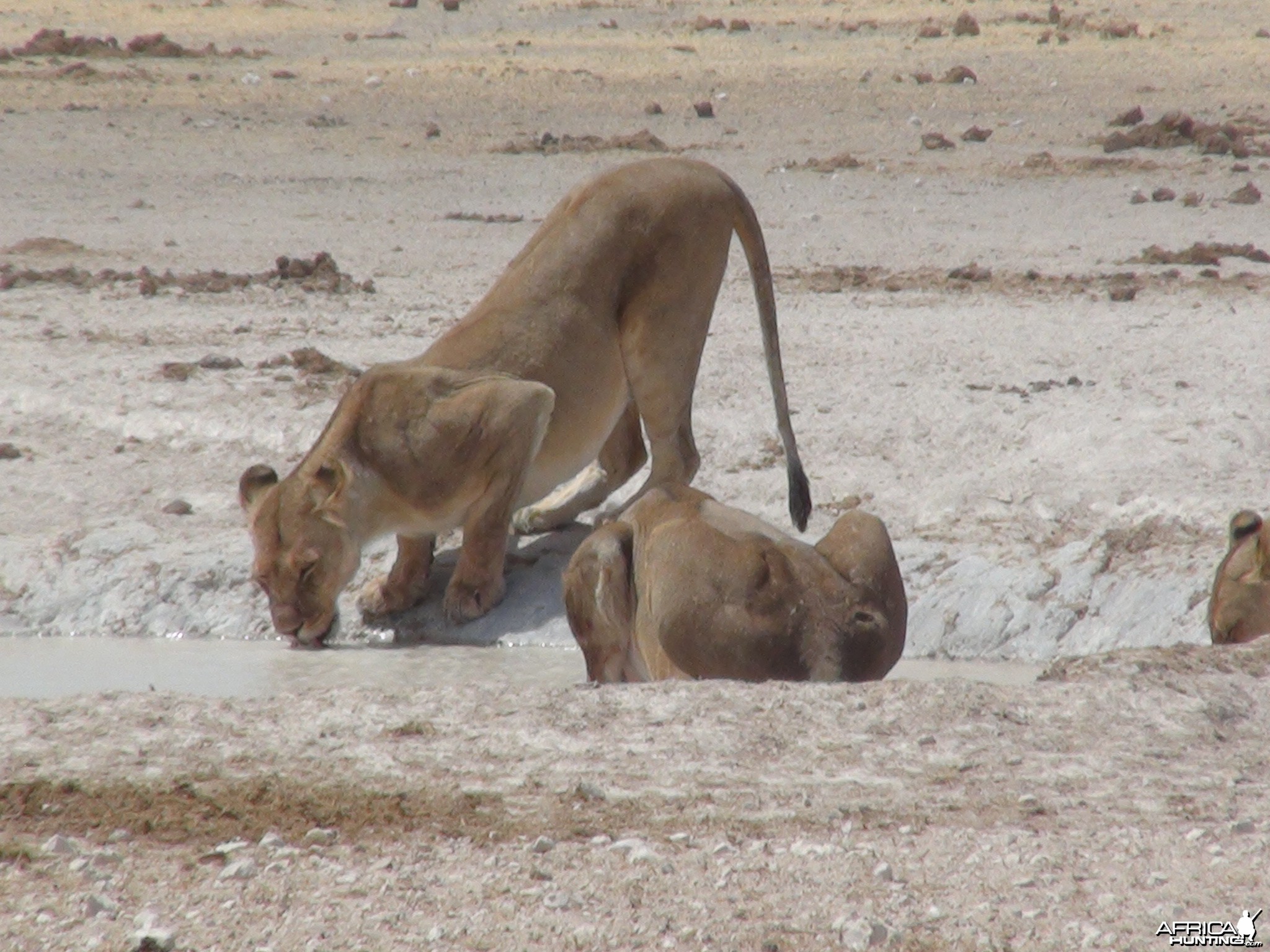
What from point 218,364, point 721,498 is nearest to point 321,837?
point 721,498

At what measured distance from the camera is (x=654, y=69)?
22.6 m

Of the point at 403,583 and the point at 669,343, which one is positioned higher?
the point at 669,343

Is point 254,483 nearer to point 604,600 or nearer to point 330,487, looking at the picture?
point 330,487

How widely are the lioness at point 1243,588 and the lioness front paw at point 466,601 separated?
2.63m

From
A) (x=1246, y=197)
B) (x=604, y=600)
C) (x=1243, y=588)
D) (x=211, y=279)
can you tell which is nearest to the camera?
(x=604, y=600)

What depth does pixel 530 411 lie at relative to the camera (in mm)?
7430

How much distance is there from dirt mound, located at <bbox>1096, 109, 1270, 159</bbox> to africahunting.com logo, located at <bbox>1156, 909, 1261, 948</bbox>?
13980 mm

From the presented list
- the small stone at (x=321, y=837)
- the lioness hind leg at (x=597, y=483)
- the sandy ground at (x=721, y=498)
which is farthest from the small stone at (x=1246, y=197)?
the small stone at (x=321, y=837)

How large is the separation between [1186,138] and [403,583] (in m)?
11.7

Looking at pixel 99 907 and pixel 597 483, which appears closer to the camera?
pixel 99 907

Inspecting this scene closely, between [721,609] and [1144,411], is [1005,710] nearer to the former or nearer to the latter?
[721,609]

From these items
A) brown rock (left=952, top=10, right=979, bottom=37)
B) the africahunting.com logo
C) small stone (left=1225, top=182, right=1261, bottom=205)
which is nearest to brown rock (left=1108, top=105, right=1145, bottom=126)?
small stone (left=1225, top=182, right=1261, bottom=205)

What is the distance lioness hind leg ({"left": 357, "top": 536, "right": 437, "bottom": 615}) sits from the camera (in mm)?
7742

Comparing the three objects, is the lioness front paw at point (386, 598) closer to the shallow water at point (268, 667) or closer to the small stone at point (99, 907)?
the shallow water at point (268, 667)
